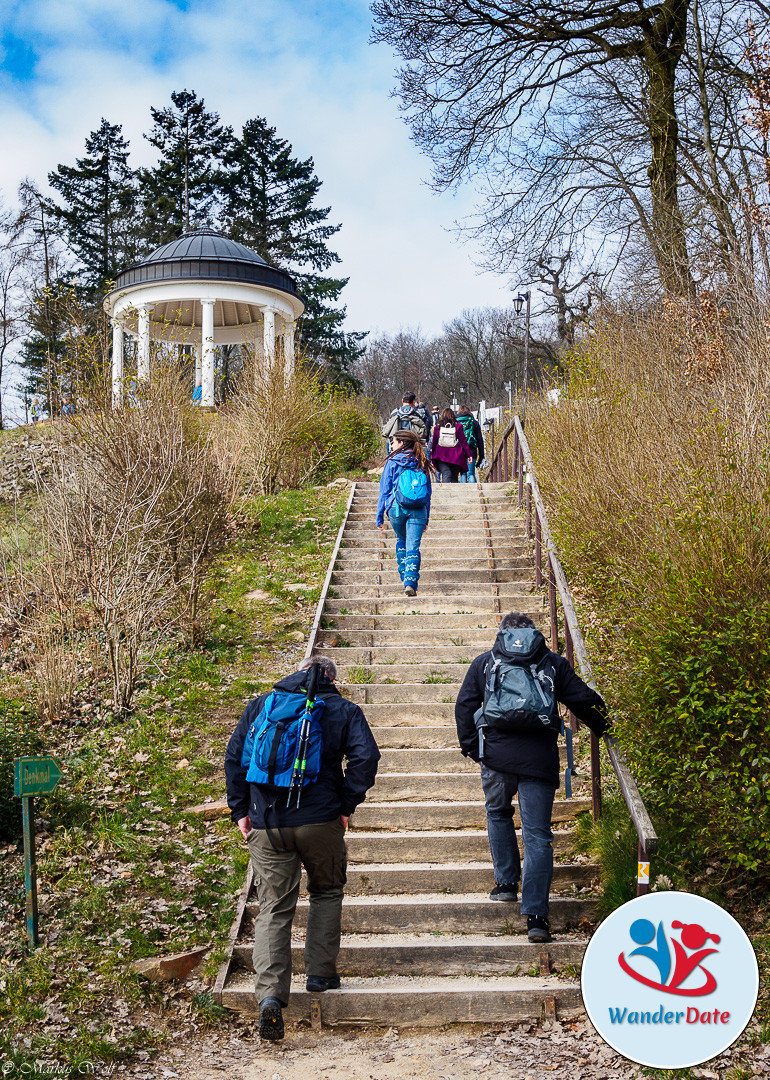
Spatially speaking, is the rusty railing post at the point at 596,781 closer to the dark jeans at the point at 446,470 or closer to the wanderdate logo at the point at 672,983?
the wanderdate logo at the point at 672,983

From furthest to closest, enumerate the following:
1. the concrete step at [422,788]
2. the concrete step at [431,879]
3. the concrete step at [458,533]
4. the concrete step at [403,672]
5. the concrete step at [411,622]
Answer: the concrete step at [458,533] < the concrete step at [411,622] < the concrete step at [403,672] < the concrete step at [422,788] < the concrete step at [431,879]

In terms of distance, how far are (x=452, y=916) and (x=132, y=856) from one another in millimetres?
2076

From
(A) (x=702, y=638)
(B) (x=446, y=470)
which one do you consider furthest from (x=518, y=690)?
(B) (x=446, y=470)

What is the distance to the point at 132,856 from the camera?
5859 millimetres

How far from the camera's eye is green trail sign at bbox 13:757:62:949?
4992 mm

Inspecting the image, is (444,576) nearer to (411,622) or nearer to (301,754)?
(411,622)

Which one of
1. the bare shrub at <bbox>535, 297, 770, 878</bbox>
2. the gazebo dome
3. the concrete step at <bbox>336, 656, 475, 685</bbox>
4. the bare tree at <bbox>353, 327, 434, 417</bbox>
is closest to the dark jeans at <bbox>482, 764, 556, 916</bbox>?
the bare shrub at <bbox>535, 297, 770, 878</bbox>

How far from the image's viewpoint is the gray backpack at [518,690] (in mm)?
4738

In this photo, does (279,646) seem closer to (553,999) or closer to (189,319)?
(553,999)

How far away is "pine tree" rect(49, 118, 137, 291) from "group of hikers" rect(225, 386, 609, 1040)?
33935mm

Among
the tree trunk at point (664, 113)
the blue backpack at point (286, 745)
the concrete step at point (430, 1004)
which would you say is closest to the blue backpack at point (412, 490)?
the blue backpack at point (286, 745)

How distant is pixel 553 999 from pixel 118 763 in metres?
3.85

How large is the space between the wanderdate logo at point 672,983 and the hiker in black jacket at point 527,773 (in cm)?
174

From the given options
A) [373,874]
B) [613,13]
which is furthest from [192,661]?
[613,13]
